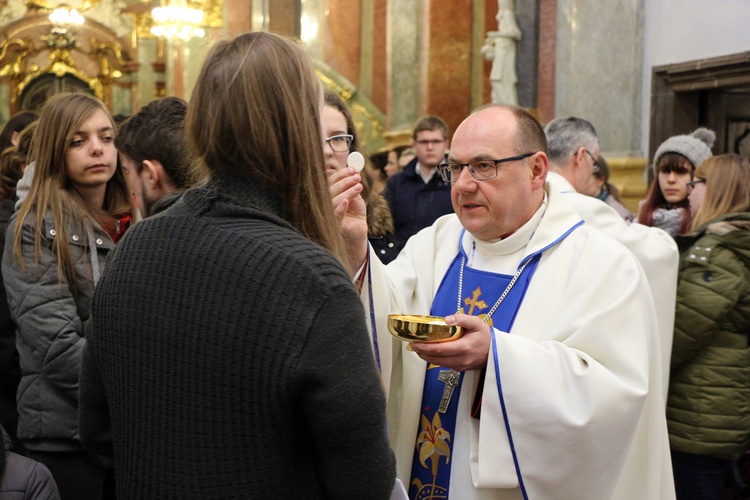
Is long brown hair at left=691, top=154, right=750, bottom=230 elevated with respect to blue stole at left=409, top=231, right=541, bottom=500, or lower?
elevated

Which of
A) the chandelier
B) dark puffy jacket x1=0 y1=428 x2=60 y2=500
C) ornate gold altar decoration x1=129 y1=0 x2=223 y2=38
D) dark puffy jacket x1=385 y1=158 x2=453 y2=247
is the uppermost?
ornate gold altar decoration x1=129 y1=0 x2=223 y2=38

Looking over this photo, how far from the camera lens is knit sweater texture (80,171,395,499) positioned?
1397 millimetres

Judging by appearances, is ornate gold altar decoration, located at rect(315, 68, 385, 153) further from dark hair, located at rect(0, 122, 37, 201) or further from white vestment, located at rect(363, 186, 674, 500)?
white vestment, located at rect(363, 186, 674, 500)

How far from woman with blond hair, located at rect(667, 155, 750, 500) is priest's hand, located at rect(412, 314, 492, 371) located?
1645mm

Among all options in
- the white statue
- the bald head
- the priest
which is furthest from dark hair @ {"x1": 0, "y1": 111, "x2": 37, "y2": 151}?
the white statue

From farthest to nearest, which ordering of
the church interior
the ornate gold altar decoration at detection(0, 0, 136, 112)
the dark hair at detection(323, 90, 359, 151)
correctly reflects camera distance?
the ornate gold altar decoration at detection(0, 0, 136, 112), the church interior, the dark hair at detection(323, 90, 359, 151)

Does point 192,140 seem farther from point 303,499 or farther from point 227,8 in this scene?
point 227,8

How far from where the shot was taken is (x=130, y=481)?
1.59 metres

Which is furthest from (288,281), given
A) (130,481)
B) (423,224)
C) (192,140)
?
(423,224)

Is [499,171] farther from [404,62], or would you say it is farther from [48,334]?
[404,62]

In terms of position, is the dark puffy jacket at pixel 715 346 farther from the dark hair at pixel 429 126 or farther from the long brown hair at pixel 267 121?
the dark hair at pixel 429 126

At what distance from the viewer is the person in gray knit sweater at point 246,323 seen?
1402 mm

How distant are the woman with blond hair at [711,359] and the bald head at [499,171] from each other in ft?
4.30

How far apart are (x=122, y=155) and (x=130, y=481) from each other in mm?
1563
